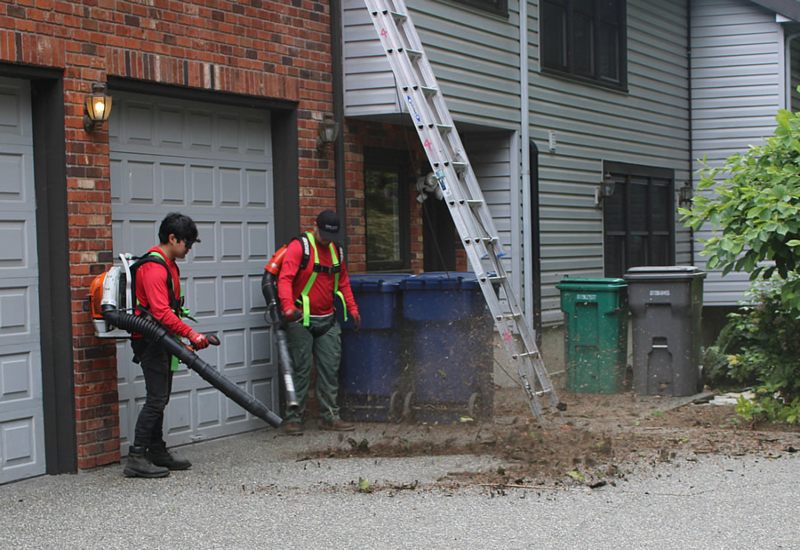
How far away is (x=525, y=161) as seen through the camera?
43.9 feet

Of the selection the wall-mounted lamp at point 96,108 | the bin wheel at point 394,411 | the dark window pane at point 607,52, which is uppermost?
the dark window pane at point 607,52

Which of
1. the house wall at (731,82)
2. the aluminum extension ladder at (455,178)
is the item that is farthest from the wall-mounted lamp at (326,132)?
the house wall at (731,82)

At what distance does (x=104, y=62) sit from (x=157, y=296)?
1891mm

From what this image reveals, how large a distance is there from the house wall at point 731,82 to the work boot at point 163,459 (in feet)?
37.0

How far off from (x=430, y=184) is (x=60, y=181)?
4.80 metres

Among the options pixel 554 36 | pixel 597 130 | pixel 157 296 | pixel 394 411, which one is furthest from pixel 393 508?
pixel 597 130

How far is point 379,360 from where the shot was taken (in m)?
10.5

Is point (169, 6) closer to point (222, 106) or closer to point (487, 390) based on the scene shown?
point (222, 106)

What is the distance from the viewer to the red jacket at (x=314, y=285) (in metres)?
9.73

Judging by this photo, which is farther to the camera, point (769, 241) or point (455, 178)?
point (455, 178)

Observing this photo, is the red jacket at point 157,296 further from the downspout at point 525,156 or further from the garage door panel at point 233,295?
→ the downspout at point 525,156

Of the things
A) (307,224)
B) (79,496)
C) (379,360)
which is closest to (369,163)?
(307,224)

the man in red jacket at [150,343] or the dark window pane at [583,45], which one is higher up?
the dark window pane at [583,45]

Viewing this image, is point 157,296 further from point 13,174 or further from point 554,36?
point 554,36
